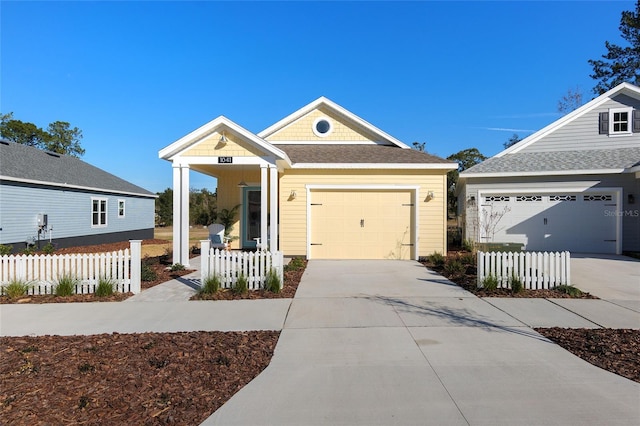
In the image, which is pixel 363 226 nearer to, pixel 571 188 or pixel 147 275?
pixel 147 275

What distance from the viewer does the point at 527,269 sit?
769cm

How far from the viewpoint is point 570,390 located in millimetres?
3484

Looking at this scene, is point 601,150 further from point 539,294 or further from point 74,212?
point 74,212

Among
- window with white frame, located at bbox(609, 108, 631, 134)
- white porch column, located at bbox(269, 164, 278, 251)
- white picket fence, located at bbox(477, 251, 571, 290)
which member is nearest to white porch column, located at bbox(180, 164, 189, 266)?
white porch column, located at bbox(269, 164, 278, 251)

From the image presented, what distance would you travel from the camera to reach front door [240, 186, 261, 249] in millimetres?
14258

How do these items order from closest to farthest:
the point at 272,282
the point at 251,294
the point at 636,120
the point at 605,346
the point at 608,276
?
the point at 605,346 < the point at 251,294 < the point at 272,282 < the point at 608,276 < the point at 636,120

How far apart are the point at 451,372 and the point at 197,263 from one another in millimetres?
9223

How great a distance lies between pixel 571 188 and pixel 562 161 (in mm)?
1286

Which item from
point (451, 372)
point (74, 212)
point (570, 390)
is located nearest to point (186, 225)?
point (451, 372)

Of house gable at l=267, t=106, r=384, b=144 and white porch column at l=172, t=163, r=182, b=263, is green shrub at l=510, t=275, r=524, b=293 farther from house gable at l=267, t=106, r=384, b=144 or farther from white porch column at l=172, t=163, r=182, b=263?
house gable at l=267, t=106, r=384, b=144

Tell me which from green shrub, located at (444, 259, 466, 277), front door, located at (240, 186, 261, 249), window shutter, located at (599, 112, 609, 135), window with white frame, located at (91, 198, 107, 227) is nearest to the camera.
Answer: green shrub, located at (444, 259, 466, 277)

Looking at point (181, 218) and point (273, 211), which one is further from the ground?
point (273, 211)

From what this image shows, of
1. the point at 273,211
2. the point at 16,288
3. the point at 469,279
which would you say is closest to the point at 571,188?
the point at 469,279

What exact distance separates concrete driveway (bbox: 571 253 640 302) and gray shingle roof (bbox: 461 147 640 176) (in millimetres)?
3438
